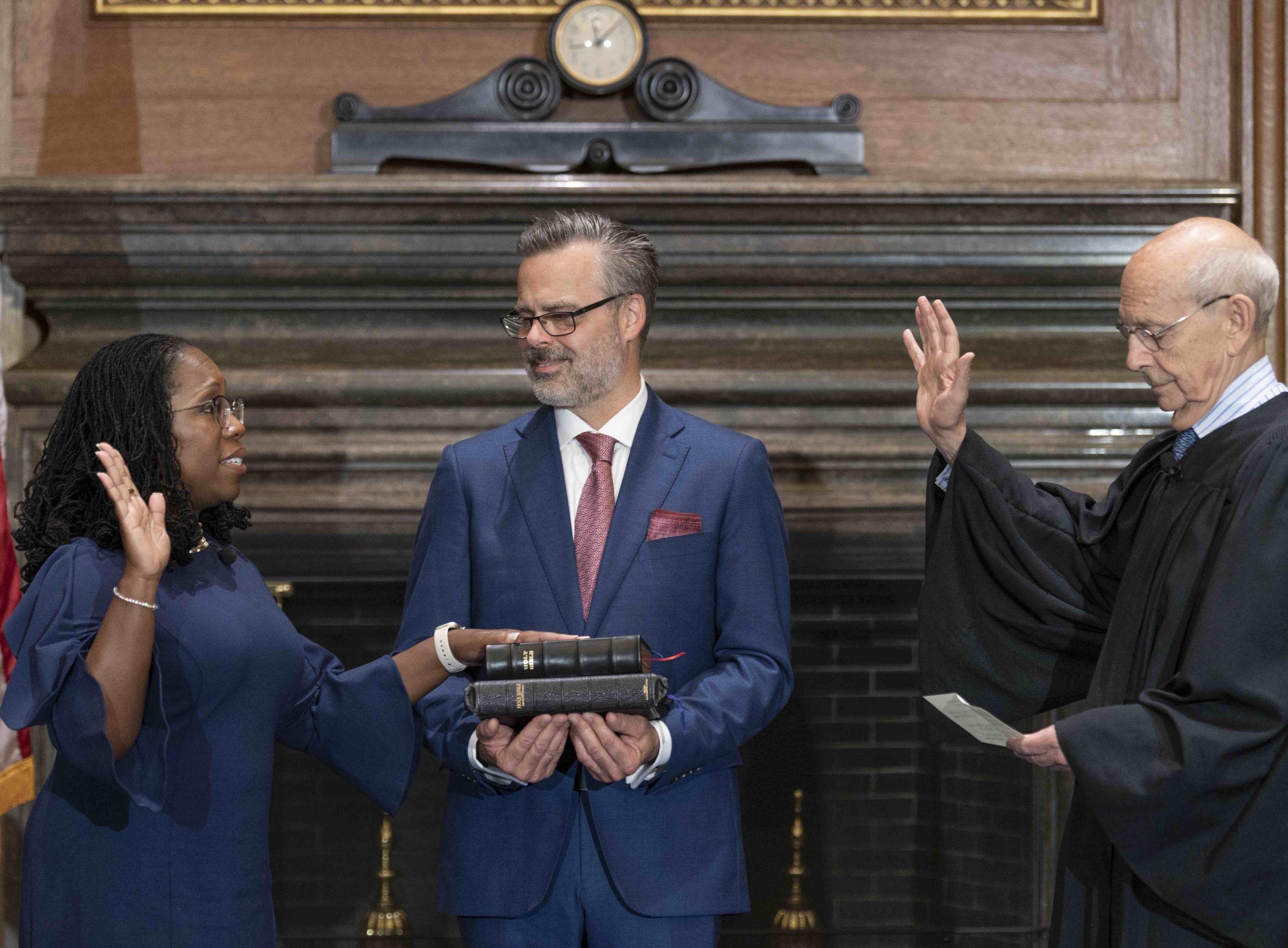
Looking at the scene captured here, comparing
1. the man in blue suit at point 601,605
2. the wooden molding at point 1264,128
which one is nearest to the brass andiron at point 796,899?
the man in blue suit at point 601,605

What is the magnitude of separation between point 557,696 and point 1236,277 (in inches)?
48.0

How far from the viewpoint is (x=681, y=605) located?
2203 millimetres

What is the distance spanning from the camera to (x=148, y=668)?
6.38ft

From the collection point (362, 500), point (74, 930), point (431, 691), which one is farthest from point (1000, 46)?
point (74, 930)

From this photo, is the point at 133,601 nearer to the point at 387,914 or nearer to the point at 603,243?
the point at 603,243

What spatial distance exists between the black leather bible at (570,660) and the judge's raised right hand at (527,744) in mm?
74

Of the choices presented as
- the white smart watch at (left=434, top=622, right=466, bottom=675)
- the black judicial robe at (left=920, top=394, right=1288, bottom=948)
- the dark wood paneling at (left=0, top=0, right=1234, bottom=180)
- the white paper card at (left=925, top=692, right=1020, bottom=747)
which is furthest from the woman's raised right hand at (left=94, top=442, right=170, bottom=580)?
the dark wood paneling at (left=0, top=0, right=1234, bottom=180)

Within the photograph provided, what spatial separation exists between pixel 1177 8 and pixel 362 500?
8.61 feet

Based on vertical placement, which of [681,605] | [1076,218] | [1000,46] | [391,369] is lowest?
[681,605]

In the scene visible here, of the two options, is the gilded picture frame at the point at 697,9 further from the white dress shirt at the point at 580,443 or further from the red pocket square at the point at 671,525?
the red pocket square at the point at 671,525

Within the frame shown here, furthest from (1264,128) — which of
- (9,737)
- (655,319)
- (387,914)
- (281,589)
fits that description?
(9,737)

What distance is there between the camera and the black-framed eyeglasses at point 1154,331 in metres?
2.03

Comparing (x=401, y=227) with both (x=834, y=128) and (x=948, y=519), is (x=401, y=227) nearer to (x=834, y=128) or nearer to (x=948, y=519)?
(x=834, y=128)

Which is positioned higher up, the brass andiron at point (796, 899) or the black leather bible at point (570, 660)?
the black leather bible at point (570, 660)
